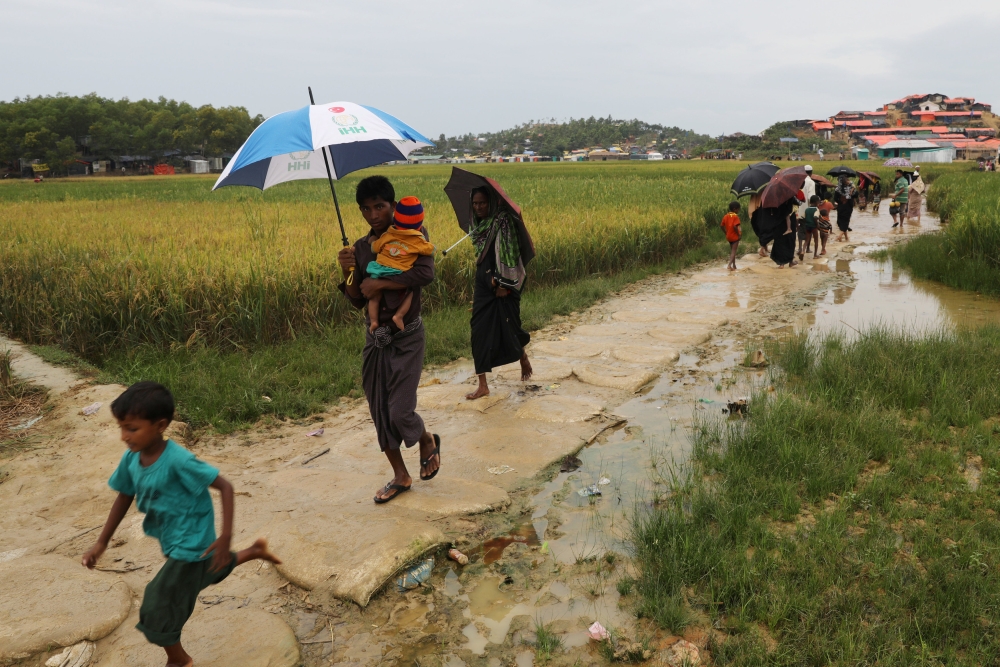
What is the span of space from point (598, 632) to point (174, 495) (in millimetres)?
1598

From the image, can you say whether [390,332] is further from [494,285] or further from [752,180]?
[752,180]

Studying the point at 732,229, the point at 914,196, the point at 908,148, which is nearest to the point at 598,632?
the point at 732,229

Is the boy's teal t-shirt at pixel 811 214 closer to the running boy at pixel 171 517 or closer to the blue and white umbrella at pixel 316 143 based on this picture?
the blue and white umbrella at pixel 316 143

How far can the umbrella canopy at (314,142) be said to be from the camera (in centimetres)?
371

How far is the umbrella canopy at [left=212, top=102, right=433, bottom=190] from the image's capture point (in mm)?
3705

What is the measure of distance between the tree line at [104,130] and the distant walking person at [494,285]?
197ft

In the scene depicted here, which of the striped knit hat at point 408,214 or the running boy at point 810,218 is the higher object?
the striped knit hat at point 408,214

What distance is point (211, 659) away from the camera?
8.80 feet

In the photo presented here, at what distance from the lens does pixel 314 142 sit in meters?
3.62

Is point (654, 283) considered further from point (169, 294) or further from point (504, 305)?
point (169, 294)

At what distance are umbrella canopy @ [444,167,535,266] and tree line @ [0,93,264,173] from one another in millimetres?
59428

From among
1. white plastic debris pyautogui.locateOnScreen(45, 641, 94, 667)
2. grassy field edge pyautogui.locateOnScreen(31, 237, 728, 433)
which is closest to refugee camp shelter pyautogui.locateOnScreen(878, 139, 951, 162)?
grassy field edge pyautogui.locateOnScreen(31, 237, 728, 433)

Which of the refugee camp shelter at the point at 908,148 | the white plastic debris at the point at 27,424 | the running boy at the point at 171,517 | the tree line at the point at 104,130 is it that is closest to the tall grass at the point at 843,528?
the running boy at the point at 171,517

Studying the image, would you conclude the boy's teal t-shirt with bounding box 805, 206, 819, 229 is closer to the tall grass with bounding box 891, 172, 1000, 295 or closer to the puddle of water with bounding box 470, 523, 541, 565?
the tall grass with bounding box 891, 172, 1000, 295
